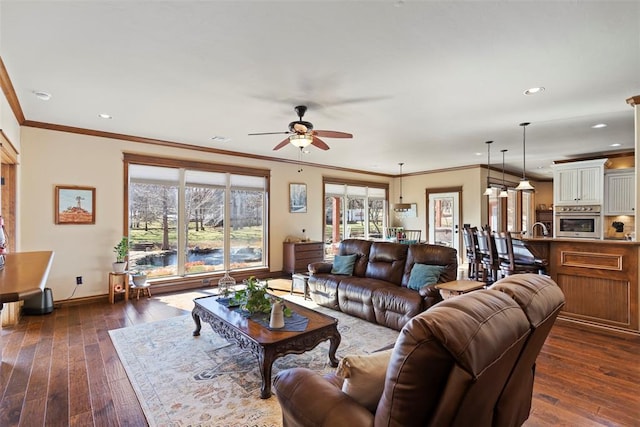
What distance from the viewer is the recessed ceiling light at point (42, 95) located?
3.42m

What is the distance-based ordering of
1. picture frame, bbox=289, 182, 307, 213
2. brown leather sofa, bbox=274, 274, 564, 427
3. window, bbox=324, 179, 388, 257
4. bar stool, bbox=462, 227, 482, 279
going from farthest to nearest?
1. window, bbox=324, 179, 388, 257
2. picture frame, bbox=289, 182, 307, 213
3. bar stool, bbox=462, 227, 482, 279
4. brown leather sofa, bbox=274, 274, 564, 427

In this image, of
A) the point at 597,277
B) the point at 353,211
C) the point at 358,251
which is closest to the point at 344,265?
the point at 358,251

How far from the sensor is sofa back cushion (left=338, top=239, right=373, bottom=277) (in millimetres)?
4840

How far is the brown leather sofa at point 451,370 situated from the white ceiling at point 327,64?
1867mm

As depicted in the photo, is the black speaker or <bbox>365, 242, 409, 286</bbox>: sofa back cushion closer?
the black speaker

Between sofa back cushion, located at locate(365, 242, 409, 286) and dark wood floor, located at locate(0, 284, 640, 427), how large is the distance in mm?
1803

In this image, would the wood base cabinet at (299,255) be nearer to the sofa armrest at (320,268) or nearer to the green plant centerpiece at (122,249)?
the sofa armrest at (320,268)

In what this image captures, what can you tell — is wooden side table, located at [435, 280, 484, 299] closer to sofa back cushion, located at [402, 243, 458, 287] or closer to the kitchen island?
sofa back cushion, located at [402, 243, 458, 287]

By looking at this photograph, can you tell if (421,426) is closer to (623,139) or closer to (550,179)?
(623,139)

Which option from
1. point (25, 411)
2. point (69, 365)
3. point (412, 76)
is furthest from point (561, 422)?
point (69, 365)

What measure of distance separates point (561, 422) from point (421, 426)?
6.01 feet

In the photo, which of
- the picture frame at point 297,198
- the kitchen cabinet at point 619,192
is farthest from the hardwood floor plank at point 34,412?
the kitchen cabinet at point 619,192

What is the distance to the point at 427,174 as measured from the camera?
937 cm

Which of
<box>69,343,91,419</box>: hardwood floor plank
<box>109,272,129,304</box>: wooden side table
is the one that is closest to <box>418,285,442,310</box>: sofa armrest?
<box>69,343,91,419</box>: hardwood floor plank
